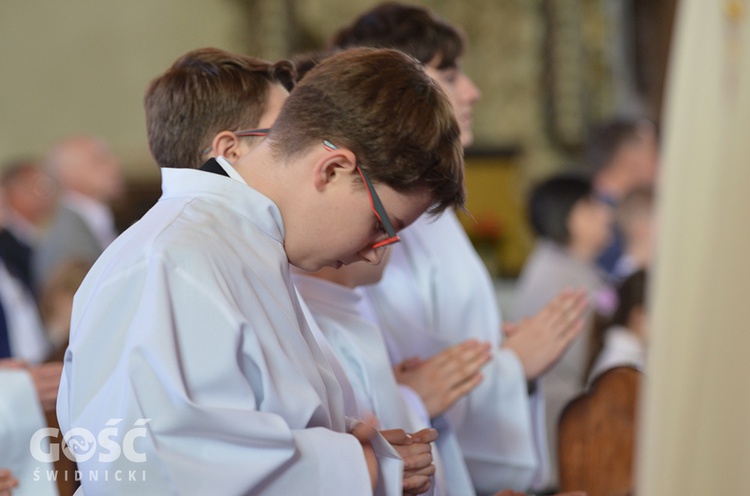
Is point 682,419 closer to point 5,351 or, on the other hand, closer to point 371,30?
point 371,30

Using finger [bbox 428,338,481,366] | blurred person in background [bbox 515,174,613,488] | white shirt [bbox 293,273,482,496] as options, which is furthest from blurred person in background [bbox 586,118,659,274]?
white shirt [bbox 293,273,482,496]

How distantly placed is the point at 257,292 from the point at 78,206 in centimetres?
532

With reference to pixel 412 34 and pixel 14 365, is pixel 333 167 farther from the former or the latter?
pixel 412 34

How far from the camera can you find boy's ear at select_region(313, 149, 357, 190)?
5.31 ft

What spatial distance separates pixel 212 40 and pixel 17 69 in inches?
70.1

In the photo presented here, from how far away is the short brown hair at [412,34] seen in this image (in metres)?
2.81

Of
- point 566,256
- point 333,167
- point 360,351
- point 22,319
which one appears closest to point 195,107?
point 333,167

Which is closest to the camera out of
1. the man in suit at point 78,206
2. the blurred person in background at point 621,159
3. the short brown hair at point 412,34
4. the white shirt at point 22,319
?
the short brown hair at point 412,34

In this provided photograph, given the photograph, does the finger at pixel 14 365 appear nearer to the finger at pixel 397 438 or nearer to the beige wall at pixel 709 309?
the finger at pixel 397 438

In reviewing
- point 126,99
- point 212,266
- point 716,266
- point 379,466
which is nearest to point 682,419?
point 716,266

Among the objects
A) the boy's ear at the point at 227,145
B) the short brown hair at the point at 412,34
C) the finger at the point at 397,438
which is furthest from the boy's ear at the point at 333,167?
the short brown hair at the point at 412,34

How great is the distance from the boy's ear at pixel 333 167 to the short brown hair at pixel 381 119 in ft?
0.06

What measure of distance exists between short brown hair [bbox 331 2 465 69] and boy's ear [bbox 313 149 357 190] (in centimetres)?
122

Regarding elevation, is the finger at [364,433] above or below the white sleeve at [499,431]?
above
